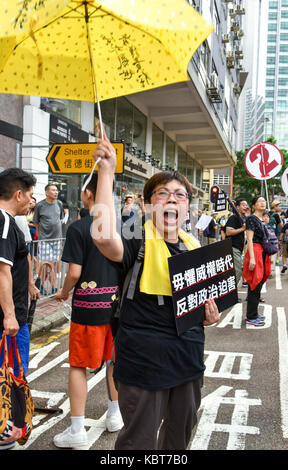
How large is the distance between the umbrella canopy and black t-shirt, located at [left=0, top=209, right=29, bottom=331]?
0.96 metres

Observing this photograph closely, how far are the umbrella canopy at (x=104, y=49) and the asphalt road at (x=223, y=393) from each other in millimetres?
2337

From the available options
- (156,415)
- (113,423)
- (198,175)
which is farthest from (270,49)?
(156,415)

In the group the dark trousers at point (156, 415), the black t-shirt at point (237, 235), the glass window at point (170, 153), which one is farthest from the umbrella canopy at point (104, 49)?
the glass window at point (170, 153)

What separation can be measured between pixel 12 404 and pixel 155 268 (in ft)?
4.37

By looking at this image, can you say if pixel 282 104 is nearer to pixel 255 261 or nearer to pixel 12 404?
pixel 255 261

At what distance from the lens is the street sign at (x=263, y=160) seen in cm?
834

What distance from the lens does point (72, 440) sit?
9.48 ft

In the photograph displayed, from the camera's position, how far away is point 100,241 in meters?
1.84

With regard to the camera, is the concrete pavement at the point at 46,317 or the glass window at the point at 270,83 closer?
the concrete pavement at the point at 46,317

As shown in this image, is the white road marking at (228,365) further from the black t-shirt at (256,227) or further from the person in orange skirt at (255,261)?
the black t-shirt at (256,227)

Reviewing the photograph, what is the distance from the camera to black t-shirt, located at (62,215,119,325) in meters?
2.95

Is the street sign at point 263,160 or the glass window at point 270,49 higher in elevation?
the glass window at point 270,49

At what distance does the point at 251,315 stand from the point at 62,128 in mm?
7849

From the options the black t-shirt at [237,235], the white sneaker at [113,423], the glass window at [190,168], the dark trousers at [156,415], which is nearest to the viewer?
the dark trousers at [156,415]
